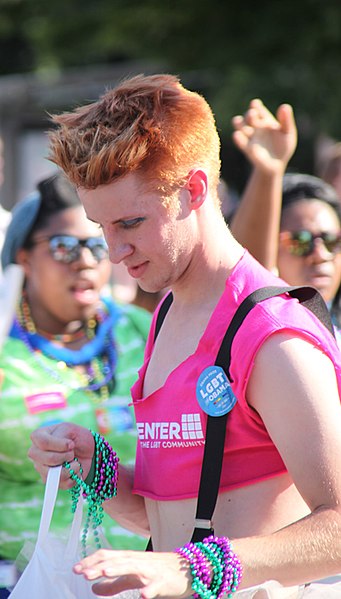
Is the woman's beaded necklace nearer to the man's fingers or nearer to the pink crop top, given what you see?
the man's fingers

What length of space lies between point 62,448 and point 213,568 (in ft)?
1.87

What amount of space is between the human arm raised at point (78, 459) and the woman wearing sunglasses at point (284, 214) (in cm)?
141

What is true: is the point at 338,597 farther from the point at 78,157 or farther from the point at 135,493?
the point at 78,157

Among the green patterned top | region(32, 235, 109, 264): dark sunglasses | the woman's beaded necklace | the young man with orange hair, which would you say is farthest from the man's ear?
region(32, 235, 109, 264): dark sunglasses

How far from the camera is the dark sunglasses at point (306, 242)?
165 inches

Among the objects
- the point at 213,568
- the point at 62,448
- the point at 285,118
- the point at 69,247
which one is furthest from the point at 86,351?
the point at 213,568

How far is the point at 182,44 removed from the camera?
1149cm

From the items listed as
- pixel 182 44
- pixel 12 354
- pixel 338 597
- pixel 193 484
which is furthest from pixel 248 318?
pixel 182 44

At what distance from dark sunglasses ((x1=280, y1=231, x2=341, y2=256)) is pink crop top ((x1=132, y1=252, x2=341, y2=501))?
1941mm

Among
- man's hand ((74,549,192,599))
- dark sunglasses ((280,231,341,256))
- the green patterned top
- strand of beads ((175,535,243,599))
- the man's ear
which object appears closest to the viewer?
→ man's hand ((74,549,192,599))

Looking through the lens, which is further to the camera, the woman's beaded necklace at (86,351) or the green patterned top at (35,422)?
the woman's beaded necklace at (86,351)

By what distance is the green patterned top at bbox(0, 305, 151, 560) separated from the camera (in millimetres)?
3570

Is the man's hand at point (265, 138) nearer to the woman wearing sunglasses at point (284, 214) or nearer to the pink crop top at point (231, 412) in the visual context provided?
the woman wearing sunglasses at point (284, 214)

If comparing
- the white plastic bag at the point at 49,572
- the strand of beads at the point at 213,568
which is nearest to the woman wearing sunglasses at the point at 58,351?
the white plastic bag at the point at 49,572
